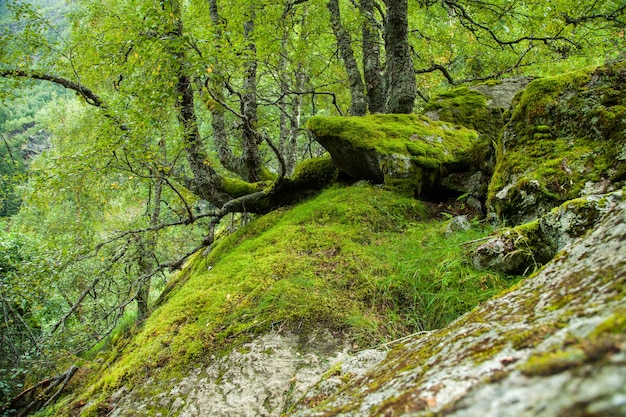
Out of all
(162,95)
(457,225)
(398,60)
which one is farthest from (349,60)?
(457,225)

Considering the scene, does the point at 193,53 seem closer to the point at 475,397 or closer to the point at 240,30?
the point at 240,30

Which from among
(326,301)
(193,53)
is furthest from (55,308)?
(326,301)

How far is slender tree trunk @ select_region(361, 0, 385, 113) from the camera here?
7.07 m

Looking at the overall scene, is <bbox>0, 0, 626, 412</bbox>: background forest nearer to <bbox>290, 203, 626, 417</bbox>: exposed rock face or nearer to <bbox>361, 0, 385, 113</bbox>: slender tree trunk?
<bbox>361, 0, 385, 113</bbox>: slender tree trunk

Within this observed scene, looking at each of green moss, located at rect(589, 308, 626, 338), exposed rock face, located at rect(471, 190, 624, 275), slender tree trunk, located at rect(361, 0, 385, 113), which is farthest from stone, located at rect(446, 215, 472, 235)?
slender tree trunk, located at rect(361, 0, 385, 113)

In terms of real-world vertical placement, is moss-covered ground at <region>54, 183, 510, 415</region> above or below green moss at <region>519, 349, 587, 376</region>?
below

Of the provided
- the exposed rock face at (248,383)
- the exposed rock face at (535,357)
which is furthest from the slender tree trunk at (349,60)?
the exposed rock face at (535,357)

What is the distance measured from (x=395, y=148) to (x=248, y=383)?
368cm

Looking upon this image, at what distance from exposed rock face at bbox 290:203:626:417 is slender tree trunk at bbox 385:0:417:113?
516 cm

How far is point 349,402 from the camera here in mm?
1256

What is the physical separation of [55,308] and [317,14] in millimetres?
9053

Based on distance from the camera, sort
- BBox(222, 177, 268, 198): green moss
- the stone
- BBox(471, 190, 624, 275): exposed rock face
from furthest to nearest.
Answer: BBox(222, 177, 268, 198): green moss → the stone → BBox(471, 190, 624, 275): exposed rock face

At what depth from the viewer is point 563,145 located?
3.41 m

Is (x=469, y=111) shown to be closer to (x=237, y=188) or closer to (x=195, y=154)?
(x=237, y=188)
